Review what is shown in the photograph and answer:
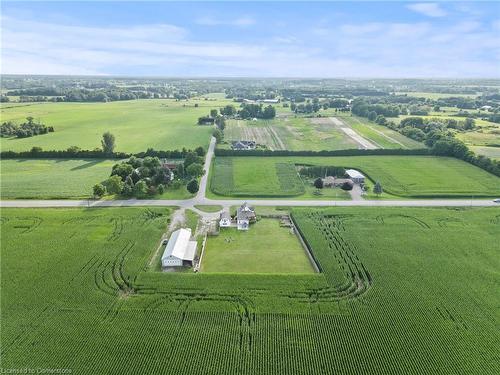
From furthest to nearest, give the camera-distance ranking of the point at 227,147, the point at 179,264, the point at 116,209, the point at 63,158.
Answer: the point at 227,147 < the point at 63,158 < the point at 116,209 < the point at 179,264

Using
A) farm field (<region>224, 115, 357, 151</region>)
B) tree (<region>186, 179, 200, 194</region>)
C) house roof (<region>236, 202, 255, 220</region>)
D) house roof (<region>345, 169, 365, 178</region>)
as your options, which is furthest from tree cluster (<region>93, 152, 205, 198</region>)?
farm field (<region>224, 115, 357, 151</region>)

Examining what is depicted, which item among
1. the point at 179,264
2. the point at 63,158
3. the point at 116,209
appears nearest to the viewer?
the point at 179,264

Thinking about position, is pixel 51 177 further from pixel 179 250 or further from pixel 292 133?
pixel 292 133

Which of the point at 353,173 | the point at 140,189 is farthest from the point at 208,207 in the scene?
the point at 353,173

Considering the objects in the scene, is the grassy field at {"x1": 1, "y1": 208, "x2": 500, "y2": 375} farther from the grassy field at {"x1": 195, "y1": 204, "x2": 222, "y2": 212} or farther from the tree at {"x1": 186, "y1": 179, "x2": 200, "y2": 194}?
the tree at {"x1": 186, "y1": 179, "x2": 200, "y2": 194}

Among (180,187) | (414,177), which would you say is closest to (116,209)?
(180,187)

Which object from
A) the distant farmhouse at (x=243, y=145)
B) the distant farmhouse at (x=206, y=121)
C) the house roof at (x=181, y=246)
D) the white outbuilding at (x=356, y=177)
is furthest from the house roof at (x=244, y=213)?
the distant farmhouse at (x=206, y=121)

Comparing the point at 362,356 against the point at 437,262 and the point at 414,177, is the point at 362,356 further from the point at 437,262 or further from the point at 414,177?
the point at 414,177

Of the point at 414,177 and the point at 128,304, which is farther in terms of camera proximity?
the point at 414,177
